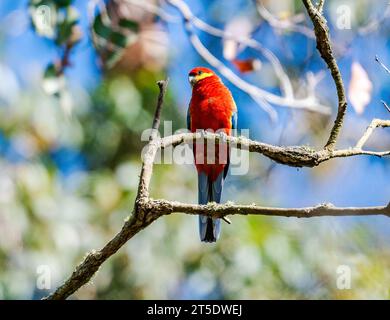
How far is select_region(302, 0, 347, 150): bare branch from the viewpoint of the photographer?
2697 millimetres

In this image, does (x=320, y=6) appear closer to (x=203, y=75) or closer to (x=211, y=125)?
(x=211, y=125)

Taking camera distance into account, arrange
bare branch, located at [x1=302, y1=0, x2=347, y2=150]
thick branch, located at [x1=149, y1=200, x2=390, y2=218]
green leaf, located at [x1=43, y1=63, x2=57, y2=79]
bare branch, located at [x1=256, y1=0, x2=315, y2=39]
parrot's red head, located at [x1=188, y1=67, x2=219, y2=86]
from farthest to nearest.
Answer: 1. bare branch, located at [x1=256, y1=0, x2=315, y2=39]
2. parrot's red head, located at [x1=188, y1=67, x2=219, y2=86]
3. green leaf, located at [x1=43, y1=63, x2=57, y2=79]
4. bare branch, located at [x1=302, y1=0, x2=347, y2=150]
5. thick branch, located at [x1=149, y1=200, x2=390, y2=218]

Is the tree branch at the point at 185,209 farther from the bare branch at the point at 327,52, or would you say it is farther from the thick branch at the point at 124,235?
the bare branch at the point at 327,52

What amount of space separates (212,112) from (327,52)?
7.82ft

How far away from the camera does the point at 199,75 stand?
5.45 m

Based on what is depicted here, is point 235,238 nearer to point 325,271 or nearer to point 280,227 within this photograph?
point 280,227

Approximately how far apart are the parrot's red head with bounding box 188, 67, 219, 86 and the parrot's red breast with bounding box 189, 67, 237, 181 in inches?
3.5

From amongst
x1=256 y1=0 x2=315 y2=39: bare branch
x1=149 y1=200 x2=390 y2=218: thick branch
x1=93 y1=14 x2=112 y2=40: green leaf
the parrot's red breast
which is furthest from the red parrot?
x1=149 y1=200 x2=390 y2=218: thick branch

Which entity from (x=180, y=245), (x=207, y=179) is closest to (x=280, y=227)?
(x=180, y=245)

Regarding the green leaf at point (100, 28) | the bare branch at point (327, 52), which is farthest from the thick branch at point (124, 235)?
the green leaf at point (100, 28)

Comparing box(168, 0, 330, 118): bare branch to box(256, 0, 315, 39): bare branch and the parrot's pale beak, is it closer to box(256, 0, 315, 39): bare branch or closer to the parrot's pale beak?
the parrot's pale beak

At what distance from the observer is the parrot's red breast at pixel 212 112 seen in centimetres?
506

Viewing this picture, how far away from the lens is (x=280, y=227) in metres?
7.05

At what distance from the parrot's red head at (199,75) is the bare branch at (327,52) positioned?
2683 mm
